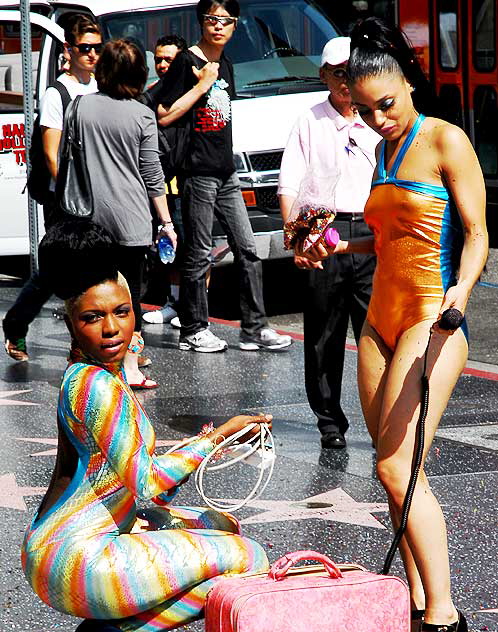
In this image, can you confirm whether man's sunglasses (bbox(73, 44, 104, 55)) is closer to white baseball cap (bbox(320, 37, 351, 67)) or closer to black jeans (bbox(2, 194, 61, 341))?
black jeans (bbox(2, 194, 61, 341))

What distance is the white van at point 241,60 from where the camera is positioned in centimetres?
1071

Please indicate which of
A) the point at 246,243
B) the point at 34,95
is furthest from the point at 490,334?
the point at 34,95

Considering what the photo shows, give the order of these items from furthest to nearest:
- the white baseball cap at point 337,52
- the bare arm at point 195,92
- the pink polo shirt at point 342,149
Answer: the bare arm at point 195,92, the pink polo shirt at point 342,149, the white baseball cap at point 337,52

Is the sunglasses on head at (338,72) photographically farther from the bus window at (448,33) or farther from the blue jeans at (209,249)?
the bus window at (448,33)

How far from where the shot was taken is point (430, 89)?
173 inches

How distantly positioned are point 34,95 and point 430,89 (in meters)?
7.39

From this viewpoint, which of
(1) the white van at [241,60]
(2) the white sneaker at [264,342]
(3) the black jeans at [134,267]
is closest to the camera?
(3) the black jeans at [134,267]

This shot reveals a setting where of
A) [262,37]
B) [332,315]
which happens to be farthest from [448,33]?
[332,315]

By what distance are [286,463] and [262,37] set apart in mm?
5961

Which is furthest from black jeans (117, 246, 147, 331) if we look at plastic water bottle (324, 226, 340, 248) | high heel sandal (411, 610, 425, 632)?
high heel sandal (411, 610, 425, 632)

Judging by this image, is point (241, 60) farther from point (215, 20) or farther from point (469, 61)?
point (469, 61)

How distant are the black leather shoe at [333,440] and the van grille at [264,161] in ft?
14.2

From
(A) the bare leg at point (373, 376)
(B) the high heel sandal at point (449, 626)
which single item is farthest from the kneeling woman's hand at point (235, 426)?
(B) the high heel sandal at point (449, 626)

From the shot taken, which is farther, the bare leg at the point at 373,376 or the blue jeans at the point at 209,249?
the blue jeans at the point at 209,249
